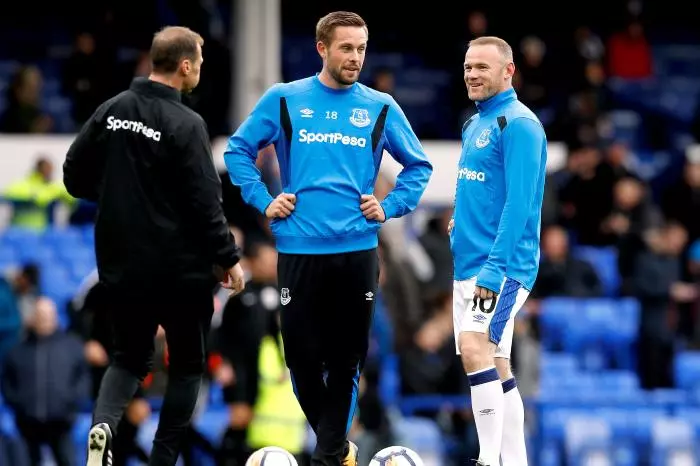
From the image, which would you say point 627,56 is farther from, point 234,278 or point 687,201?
point 234,278

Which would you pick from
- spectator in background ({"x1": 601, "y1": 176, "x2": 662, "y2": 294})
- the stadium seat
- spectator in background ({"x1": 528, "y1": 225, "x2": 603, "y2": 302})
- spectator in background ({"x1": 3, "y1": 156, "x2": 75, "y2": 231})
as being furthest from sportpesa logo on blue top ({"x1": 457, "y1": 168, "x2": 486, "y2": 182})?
spectator in background ({"x1": 3, "y1": 156, "x2": 75, "y2": 231})

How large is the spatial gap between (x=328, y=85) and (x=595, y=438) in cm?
683

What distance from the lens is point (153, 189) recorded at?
7906 millimetres

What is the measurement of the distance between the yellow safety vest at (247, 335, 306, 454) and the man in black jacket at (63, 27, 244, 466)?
181 inches

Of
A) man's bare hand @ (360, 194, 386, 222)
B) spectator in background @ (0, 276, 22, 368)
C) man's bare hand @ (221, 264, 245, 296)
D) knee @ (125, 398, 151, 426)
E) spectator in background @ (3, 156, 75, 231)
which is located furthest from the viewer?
spectator in background @ (3, 156, 75, 231)

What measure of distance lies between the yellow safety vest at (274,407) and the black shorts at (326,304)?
468 cm

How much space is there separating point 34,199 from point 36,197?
3cm

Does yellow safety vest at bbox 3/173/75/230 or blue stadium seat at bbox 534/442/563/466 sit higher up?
yellow safety vest at bbox 3/173/75/230

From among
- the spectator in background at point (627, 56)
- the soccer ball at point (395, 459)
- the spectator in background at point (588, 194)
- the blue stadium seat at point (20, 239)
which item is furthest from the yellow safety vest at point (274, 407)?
the spectator in background at point (627, 56)

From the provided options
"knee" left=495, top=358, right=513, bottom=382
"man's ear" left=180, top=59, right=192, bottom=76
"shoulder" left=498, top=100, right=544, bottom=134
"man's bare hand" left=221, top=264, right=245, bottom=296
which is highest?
"man's ear" left=180, top=59, right=192, bottom=76

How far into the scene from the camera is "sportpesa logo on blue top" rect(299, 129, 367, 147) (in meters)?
7.91

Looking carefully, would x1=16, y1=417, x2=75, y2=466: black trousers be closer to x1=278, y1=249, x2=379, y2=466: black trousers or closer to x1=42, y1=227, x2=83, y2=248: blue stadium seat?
x1=42, y1=227, x2=83, y2=248: blue stadium seat

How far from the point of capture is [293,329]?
7984mm

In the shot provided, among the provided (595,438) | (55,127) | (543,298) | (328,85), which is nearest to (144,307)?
(328,85)
